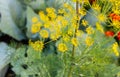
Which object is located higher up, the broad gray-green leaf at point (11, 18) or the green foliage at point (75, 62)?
the broad gray-green leaf at point (11, 18)

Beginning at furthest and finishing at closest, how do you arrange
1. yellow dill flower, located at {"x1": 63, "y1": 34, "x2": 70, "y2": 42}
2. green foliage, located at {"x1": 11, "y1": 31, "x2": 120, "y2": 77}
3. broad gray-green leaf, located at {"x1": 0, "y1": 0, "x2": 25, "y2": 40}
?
broad gray-green leaf, located at {"x1": 0, "y1": 0, "x2": 25, "y2": 40}, green foliage, located at {"x1": 11, "y1": 31, "x2": 120, "y2": 77}, yellow dill flower, located at {"x1": 63, "y1": 34, "x2": 70, "y2": 42}


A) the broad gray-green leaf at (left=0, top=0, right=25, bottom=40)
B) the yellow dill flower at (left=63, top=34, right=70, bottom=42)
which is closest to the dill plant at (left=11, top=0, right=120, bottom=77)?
the yellow dill flower at (left=63, top=34, right=70, bottom=42)

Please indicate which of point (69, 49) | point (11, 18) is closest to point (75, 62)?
point (69, 49)

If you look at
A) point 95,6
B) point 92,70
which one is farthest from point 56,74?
point 95,6

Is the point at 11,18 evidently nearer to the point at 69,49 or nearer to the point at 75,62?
the point at 69,49

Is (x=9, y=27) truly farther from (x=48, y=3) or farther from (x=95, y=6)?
(x=95, y=6)

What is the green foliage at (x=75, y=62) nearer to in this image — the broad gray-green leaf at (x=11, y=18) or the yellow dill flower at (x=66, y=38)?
the yellow dill flower at (x=66, y=38)

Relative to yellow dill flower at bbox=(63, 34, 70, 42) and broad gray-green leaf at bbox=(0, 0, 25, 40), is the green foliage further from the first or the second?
broad gray-green leaf at bbox=(0, 0, 25, 40)

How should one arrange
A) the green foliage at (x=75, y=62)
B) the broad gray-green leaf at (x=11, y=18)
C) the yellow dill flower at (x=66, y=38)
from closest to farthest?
the yellow dill flower at (x=66, y=38), the green foliage at (x=75, y=62), the broad gray-green leaf at (x=11, y=18)

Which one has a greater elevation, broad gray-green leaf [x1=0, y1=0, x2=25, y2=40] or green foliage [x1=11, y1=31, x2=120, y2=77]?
broad gray-green leaf [x1=0, y1=0, x2=25, y2=40]

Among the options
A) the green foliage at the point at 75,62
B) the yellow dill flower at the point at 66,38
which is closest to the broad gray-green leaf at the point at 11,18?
the green foliage at the point at 75,62
